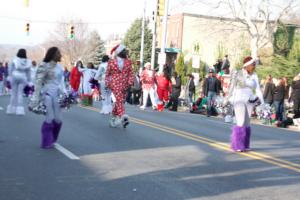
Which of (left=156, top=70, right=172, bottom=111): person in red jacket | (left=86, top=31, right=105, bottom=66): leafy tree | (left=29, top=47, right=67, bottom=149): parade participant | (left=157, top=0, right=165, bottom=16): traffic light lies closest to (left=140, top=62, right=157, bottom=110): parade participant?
(left=156, top=70, right=172, bottom=111): person in red jacket

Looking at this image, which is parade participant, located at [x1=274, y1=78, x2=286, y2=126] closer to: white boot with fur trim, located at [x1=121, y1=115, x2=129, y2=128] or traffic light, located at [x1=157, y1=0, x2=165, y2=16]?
white boot with fur trim, located at [x1=121, y1=115, x2=129, y2=128]

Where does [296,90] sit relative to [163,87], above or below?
above

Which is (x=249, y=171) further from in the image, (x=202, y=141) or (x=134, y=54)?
(x=134, y=54)

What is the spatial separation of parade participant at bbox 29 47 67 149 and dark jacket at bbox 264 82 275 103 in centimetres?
1275

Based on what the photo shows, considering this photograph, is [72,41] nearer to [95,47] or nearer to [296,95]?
[95,47]

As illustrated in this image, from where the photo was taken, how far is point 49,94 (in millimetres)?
10500

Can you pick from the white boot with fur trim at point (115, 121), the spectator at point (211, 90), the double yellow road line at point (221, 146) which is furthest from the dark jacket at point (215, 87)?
the white boot with fur trim at point (115, 121)

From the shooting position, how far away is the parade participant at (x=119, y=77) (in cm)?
1384

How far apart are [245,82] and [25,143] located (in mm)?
4257

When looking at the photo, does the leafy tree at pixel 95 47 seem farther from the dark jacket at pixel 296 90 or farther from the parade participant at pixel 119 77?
the parade participant at pixel 119 77

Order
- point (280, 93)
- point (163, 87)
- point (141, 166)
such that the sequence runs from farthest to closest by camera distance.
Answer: point (163, 87)
point (280, 93)
point (141, 166)

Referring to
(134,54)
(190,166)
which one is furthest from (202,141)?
(134,54)

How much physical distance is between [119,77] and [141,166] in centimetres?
521

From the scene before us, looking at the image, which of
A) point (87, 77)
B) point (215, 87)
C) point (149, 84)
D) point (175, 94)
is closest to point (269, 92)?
point (215, 87)
